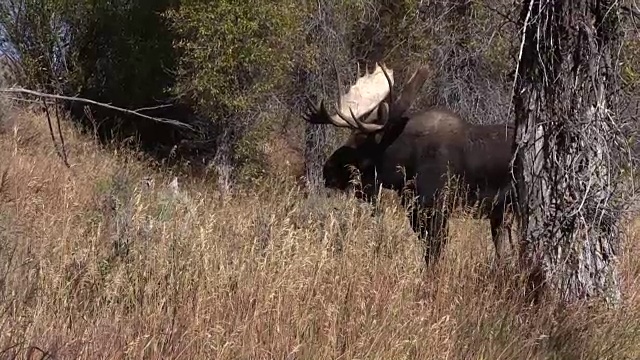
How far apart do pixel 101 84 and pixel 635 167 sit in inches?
566

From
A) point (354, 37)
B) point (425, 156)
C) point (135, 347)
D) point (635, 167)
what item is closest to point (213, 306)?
point (135, 347)

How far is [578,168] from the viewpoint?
484 cm

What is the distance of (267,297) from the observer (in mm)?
4188

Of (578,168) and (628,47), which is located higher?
(628,47)

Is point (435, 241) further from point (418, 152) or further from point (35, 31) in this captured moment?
point (35, 31)

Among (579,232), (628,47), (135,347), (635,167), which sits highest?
(628,47)

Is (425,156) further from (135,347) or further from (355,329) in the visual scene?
(135,347)

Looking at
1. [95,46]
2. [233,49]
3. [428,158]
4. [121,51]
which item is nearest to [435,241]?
[428,158]

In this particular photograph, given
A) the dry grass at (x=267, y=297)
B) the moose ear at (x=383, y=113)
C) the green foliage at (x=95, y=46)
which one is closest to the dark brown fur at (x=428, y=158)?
the moose ear at (x=383, y=113)

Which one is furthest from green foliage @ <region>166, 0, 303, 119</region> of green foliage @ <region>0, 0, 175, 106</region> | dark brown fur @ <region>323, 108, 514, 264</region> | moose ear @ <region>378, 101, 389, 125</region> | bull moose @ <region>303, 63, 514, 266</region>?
dark brown fur @ <region>323, 108, 514, 264</region>

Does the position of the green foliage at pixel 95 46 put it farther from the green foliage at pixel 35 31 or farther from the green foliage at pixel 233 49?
the green foliage at pixel 233 49

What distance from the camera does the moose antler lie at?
28.3 feet

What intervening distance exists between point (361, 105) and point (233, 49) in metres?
5.68

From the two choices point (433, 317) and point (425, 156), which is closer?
point (433, 317)
